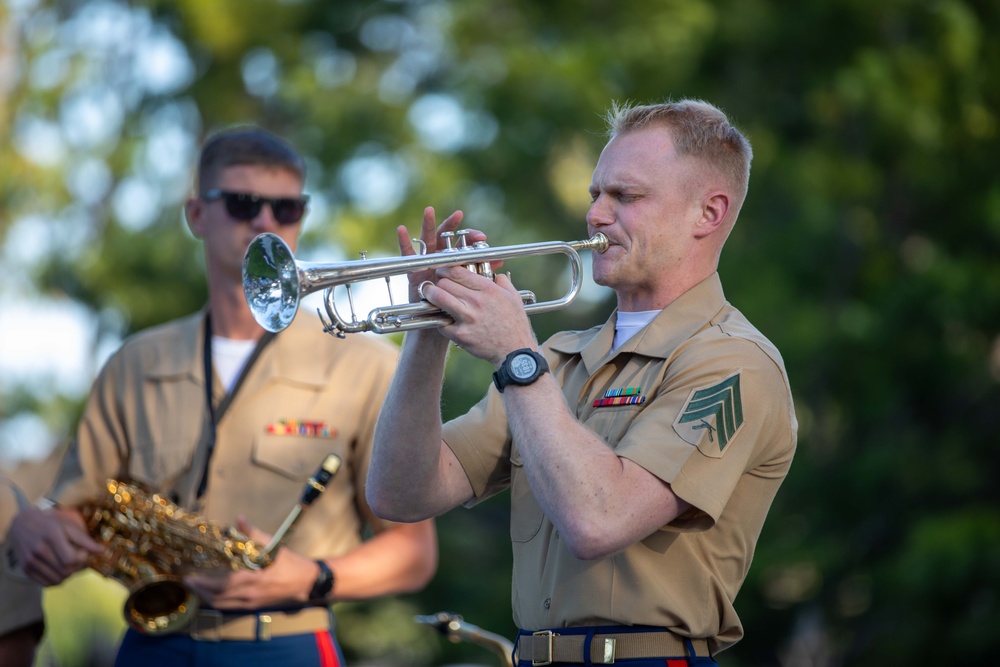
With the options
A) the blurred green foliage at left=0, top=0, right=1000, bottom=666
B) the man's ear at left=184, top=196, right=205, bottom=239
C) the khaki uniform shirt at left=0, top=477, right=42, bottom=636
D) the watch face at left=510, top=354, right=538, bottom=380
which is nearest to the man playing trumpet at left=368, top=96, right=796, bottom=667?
the watch face at left=510, top=354, right=538, bottom=380

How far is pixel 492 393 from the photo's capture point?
11.7 feet

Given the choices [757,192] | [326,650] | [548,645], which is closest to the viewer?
[548,645]

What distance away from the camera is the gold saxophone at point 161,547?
14.5 feet

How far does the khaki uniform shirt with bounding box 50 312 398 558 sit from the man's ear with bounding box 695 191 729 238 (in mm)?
1801

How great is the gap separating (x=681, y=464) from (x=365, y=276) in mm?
969

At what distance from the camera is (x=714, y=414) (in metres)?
3.07

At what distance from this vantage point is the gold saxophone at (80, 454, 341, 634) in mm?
4430

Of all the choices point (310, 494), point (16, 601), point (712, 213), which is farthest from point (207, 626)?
point (712, 213)

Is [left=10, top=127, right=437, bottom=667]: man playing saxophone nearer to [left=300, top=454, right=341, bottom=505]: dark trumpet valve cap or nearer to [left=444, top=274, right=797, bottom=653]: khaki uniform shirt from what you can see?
[left=300, top=454, right=341, bottom=505]: dark trumpet valve cap

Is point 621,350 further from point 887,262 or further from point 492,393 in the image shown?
point 887,262

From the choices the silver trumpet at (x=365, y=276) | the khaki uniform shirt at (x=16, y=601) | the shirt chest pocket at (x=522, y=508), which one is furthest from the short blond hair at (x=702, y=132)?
the khaki uniform shirt at (x=16, y=601)

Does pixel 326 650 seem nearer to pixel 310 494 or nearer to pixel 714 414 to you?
pixel 310 494

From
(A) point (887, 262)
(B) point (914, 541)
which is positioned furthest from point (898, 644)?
(A) point (887, 262)

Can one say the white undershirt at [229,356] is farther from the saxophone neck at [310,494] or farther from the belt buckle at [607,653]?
the belt buckle at [607,653]
